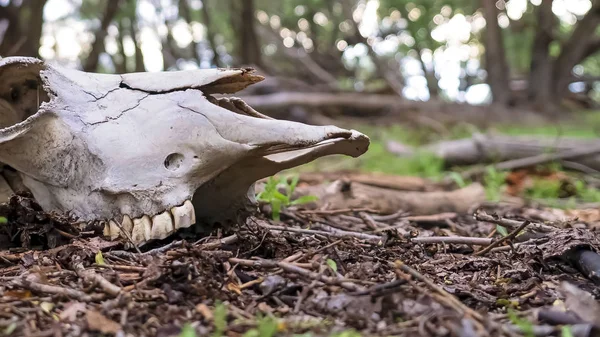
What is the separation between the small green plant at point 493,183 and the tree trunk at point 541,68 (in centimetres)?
637

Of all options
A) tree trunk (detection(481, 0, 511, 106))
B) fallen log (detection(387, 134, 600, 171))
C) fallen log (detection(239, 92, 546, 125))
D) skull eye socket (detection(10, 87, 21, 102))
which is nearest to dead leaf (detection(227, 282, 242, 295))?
skull eye socket (detection(10, 87, 21, 102))

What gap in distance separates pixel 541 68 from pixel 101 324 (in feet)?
38.4

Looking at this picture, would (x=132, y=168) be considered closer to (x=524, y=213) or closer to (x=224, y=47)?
(x=524, y=213)

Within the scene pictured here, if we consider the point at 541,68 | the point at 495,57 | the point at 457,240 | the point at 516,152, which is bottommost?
the point at 516,152

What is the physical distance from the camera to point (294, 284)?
5.43 ft

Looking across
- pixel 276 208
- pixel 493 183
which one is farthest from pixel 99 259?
pixel 493 183

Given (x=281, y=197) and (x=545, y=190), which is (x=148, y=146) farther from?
(x=545, y=190)

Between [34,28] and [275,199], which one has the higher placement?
[34,28]

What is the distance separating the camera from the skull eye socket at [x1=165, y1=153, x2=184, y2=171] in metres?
2.07

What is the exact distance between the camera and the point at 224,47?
16.7 m

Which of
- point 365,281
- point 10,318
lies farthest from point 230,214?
point 10,318

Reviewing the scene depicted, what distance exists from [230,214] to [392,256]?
0.73 metres

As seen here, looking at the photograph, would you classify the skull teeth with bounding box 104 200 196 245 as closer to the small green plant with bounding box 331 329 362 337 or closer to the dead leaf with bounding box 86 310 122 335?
the dead leaf with bounding box 86 310 122 335

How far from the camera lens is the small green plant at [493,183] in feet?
14.3
